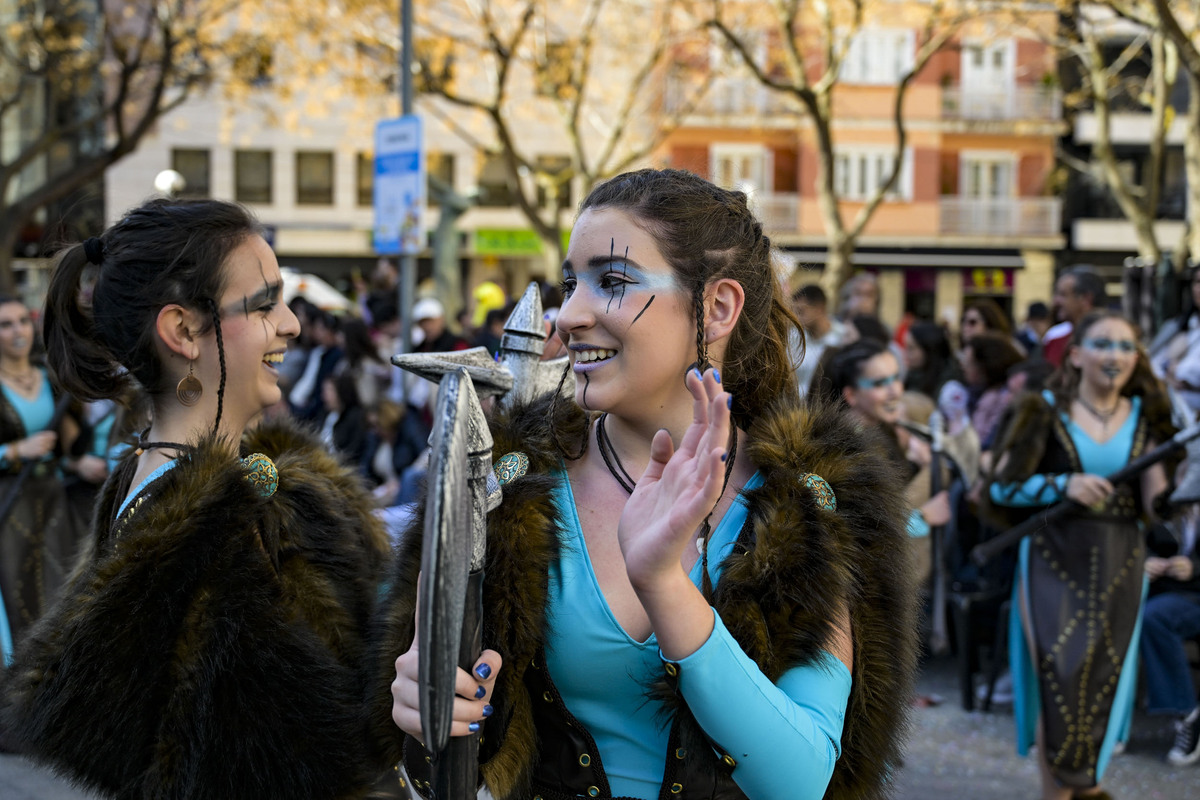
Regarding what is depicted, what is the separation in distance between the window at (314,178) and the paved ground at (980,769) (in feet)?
95.6

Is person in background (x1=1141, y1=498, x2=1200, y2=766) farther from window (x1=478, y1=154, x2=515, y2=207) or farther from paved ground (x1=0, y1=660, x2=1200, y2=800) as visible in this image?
window (x1=478, y1=154, x2=515, y2=207)

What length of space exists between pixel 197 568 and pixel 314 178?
107 ft

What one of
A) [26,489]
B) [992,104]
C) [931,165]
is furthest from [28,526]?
[992,104]

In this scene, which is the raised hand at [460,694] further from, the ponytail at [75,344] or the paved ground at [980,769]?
the paved ground at [980,769]

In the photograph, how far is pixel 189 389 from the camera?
2.48 metres

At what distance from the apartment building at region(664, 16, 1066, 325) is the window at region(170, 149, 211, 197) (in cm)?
1290

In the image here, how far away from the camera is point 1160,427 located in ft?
15.6

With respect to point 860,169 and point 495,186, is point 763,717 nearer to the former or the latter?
point 860,169

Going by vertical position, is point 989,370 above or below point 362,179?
below

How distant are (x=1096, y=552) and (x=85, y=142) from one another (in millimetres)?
31292

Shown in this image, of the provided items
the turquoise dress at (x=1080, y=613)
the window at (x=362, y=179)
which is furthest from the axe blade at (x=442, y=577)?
the window at (x=362, y=179)

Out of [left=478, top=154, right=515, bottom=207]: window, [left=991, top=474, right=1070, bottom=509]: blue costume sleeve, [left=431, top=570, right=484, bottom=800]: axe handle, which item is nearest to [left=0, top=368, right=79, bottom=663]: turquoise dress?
[left=991, top=474, right=1070, bottom=509]: blue costume sleeve

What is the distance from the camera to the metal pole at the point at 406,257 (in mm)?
9133

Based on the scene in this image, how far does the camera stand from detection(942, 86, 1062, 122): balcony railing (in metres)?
32.2
